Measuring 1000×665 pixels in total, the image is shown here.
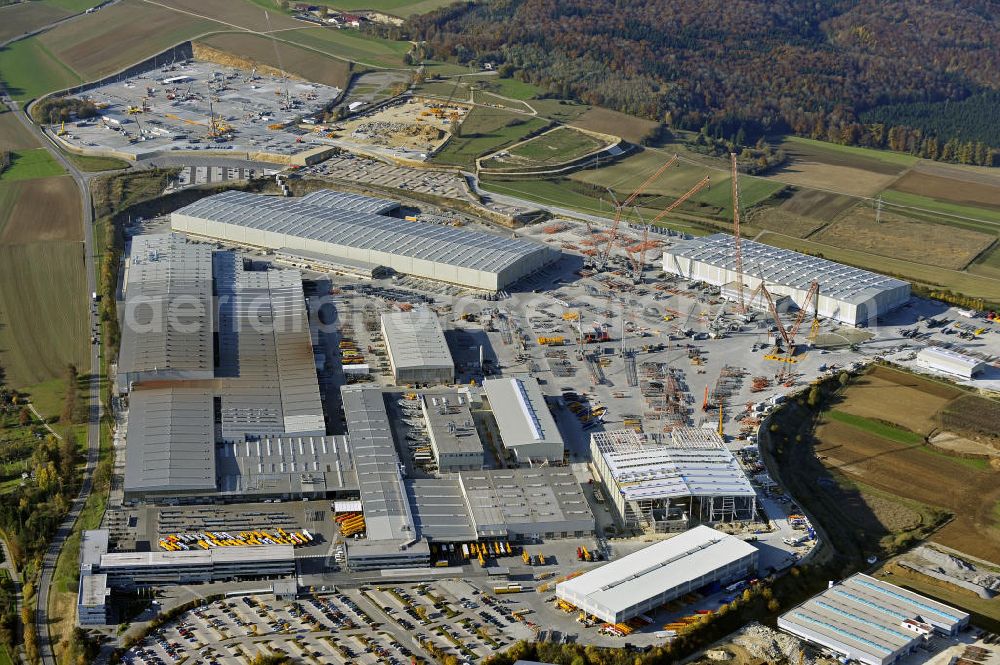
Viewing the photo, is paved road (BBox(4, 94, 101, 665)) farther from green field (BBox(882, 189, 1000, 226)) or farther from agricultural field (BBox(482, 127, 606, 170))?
green field (BBox(882, 189, 1000, 226))

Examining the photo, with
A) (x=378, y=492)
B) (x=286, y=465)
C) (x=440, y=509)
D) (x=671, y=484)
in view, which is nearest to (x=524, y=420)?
(x=440, y=509)

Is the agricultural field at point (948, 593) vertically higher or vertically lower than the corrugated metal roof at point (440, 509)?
higher

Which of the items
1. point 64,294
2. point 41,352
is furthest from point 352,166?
point 41,352

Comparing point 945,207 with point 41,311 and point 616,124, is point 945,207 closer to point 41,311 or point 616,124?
point 616,124

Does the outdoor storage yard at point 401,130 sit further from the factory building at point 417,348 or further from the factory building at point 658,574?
the factory building at point 658,574

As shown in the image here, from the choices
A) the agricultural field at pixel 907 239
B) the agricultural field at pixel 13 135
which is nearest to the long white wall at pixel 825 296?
the agricultural field at pixel 907 239

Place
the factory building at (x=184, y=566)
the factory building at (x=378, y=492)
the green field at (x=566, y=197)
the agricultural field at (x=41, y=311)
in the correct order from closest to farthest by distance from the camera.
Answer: the factory building at (x=184, y=566), the factory building at (x=378, y=492), the agricultural field at (x=41, y=311), the green field at (x=566, y=197)

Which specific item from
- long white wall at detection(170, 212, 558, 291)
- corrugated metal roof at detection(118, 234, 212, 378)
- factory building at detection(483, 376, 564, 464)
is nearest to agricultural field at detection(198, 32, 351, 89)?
long white wall at detection(170, 212, 558, 291)
